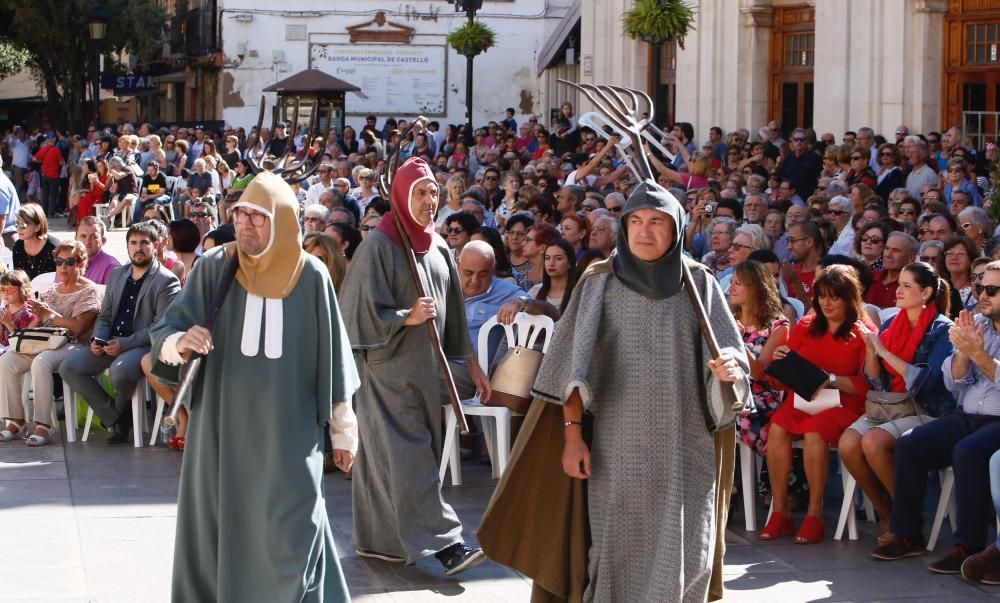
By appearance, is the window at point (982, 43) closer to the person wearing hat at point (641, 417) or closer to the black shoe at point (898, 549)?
the black shoe at point (898, 549)

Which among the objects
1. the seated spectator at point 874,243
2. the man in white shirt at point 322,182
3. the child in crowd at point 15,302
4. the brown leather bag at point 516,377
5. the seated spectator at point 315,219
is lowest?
the brown leather bag at point 516,377

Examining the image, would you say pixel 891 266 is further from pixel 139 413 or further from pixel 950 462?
pixel 139 413

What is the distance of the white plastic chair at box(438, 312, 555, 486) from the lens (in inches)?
354

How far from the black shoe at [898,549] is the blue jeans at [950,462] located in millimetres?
31

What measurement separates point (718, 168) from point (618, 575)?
43.1ft

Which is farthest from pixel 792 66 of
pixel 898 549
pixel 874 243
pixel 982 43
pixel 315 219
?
pixel 898 549

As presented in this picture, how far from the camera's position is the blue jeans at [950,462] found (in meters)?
7.35

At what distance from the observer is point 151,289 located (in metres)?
10.3

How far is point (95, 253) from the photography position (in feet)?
37.9

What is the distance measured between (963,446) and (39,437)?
235 inches

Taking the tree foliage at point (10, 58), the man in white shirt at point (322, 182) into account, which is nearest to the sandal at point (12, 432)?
the man in white shirt at point (322, 182)

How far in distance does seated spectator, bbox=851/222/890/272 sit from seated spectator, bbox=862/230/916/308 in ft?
0.99

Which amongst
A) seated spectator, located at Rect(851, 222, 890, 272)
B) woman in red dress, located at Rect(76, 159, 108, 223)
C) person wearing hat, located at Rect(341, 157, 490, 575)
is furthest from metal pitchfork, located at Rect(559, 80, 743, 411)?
woman in red dress, located at Rect(76, 159, 108, 223)

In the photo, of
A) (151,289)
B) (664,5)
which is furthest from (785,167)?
(151,289)
